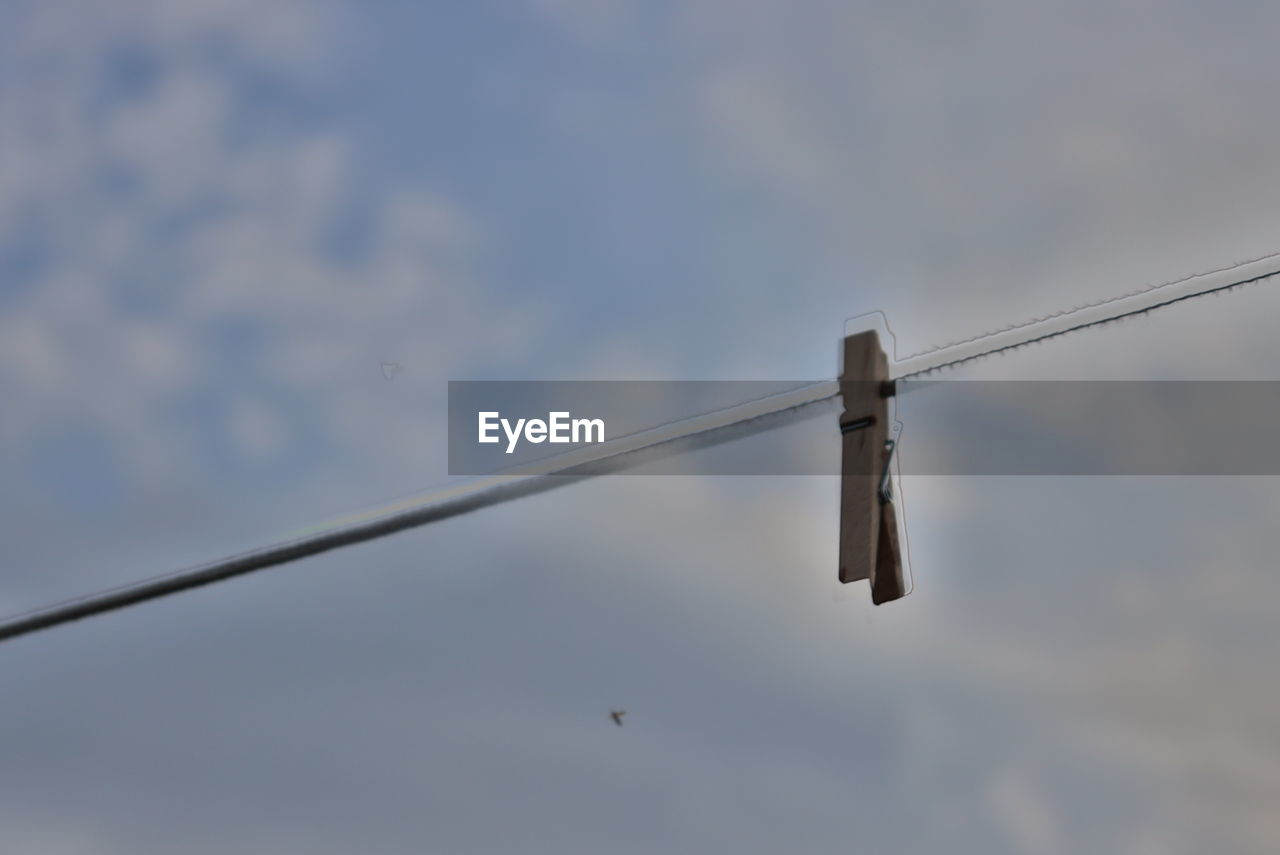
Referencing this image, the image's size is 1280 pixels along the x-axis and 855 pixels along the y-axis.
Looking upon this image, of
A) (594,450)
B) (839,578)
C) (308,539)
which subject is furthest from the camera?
(839,578)

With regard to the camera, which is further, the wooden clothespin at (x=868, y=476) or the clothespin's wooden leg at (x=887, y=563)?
the clothespin's wooden leg at (x=887, y=563)

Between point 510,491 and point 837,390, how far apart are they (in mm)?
2266

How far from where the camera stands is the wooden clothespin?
31.6ft

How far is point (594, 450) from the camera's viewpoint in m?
9.12

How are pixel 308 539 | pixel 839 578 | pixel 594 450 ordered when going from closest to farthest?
pixel 308 539 < pixel 594 450 < pixel 839 578

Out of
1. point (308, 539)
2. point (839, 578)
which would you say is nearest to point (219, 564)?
point (308, 539)

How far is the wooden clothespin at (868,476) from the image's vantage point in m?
9.64

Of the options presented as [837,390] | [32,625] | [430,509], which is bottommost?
[32,625]

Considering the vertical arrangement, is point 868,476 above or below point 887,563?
above

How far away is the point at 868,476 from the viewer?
9852mm

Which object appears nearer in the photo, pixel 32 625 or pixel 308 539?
pixel 308 539

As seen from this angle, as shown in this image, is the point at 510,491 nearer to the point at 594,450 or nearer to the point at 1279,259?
the point at 594,450

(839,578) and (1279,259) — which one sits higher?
(1279,259)

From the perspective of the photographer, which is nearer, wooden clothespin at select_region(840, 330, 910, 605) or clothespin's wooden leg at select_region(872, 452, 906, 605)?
wooden clothespin at select_region(840, 330, 910, 605)
